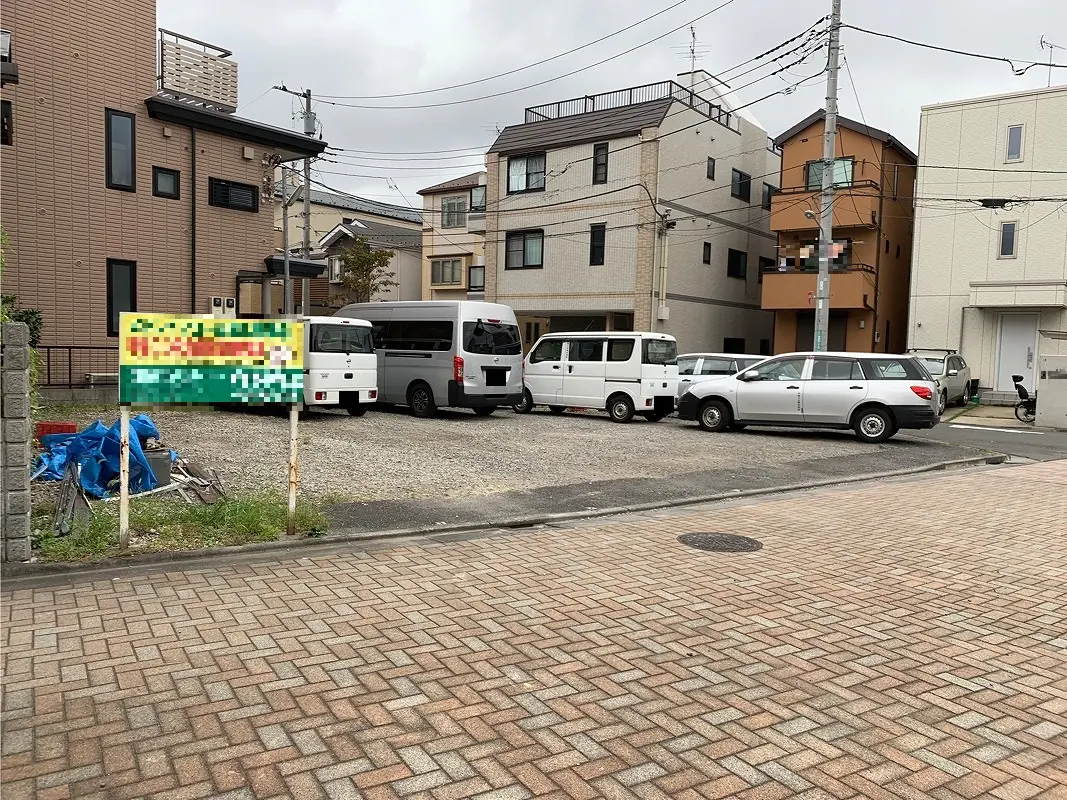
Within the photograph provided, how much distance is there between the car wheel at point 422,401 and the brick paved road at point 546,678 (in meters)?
9.80

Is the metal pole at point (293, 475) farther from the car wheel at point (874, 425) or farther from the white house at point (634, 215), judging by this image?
the white house at point (634, 215)

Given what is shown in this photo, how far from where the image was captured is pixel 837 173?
2783cm

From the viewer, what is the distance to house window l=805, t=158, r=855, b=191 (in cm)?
2747

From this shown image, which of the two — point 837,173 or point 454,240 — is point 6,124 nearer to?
point 454,240

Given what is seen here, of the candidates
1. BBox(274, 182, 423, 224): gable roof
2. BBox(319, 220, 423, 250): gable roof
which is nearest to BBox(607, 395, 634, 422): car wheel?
BBox(319, 220, 423, 250): gable roof

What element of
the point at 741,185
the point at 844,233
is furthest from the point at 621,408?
the point at 741,185

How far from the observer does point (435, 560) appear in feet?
19.5

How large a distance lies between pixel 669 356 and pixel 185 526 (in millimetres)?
12197

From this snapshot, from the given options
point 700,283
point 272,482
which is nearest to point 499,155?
point 700,283

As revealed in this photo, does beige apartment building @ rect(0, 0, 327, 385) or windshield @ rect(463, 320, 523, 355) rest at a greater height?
beige apartment building @ rect(0, 0, 327, 385)

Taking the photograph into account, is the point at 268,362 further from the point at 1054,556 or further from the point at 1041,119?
the point at 1041,119

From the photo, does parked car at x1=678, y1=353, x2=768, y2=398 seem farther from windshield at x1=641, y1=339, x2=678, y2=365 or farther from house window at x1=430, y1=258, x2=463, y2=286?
house window at x1=430, y1=258, x2=463, y2=286

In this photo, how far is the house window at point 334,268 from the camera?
38281 mm

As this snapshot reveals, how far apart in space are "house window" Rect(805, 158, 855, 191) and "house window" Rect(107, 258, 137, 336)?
21840 millimetres
